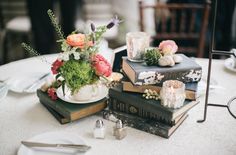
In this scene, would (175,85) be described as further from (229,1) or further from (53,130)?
(229,1)

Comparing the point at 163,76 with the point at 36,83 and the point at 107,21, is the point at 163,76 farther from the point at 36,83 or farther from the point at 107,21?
the point at 107,21

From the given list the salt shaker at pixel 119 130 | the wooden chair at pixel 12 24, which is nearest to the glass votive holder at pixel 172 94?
the salt shaker at pixel 119 130

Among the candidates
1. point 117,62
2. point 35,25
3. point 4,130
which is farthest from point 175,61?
point 35,25

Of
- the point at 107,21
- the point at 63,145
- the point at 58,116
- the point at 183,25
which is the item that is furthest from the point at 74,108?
the point at 107,21

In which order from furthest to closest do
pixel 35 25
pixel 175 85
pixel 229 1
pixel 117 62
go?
pixel 35 25, pixel 229 1, pixel 117 62, pixel 175 85

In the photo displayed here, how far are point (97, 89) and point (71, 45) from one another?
0.65ft

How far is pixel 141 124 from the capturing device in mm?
1056

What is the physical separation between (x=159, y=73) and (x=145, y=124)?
165 millimetres

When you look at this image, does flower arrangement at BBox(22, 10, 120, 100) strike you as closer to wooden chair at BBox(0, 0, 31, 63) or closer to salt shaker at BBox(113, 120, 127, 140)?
salt shaker at BBox(113, 120, 127, 140)

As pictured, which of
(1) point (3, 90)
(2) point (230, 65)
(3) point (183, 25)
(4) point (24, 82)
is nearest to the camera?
(1) point (3, 90)

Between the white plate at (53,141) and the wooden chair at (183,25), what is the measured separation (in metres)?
1.23

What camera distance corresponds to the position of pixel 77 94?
113 cm

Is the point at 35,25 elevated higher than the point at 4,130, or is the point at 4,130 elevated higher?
the point at 35,25

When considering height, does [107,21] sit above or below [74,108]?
above
